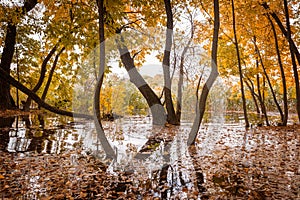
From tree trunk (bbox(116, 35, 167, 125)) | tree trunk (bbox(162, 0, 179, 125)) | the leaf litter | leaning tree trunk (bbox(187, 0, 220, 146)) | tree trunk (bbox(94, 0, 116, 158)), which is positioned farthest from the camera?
tree trunk (bbox(116, 35, 167, 125))

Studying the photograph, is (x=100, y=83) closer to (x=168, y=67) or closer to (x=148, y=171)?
(x=148, y=171)

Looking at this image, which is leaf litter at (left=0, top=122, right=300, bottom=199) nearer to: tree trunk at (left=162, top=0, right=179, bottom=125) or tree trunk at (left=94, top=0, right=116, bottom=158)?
tree trunk at (left=94, top=0, right=116, bottom=158)

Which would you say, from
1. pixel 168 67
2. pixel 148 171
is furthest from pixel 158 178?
pixel 168 67

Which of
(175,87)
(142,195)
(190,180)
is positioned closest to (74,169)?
(142,195)

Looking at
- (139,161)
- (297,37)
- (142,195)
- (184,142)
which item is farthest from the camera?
(297,37)

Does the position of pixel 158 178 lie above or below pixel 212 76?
below


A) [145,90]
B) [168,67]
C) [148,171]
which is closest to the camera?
[148,171]

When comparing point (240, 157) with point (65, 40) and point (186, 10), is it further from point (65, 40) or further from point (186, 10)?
point (186, 10)

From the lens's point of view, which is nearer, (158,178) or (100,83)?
(158,178)

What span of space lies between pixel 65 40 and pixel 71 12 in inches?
27.8

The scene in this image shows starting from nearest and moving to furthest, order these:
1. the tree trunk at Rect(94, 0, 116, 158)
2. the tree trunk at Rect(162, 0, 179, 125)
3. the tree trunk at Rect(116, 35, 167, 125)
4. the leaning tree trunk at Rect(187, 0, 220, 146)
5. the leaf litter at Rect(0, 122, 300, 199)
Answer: the leaf litter at Rect(0, 122, 300, 199)
the tree trunk at Rect(94, 0, 116, 158)
the leaning tree trunk at Rect(187, 0, 220, 146)
the tree trunk at Rect(162, 0, 179, 125)
the tree trunk at Rect(116, 35, 167, 125)

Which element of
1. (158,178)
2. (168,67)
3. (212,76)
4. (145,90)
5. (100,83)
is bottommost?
(158,178)

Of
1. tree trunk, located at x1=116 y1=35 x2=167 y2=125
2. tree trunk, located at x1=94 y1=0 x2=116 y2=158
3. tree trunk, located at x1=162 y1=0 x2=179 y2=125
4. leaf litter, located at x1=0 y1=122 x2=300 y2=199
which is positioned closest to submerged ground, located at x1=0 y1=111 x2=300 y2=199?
leaf litter, located at x1=0 y1=122 x2=300 y2=199

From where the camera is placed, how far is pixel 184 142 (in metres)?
6.93
